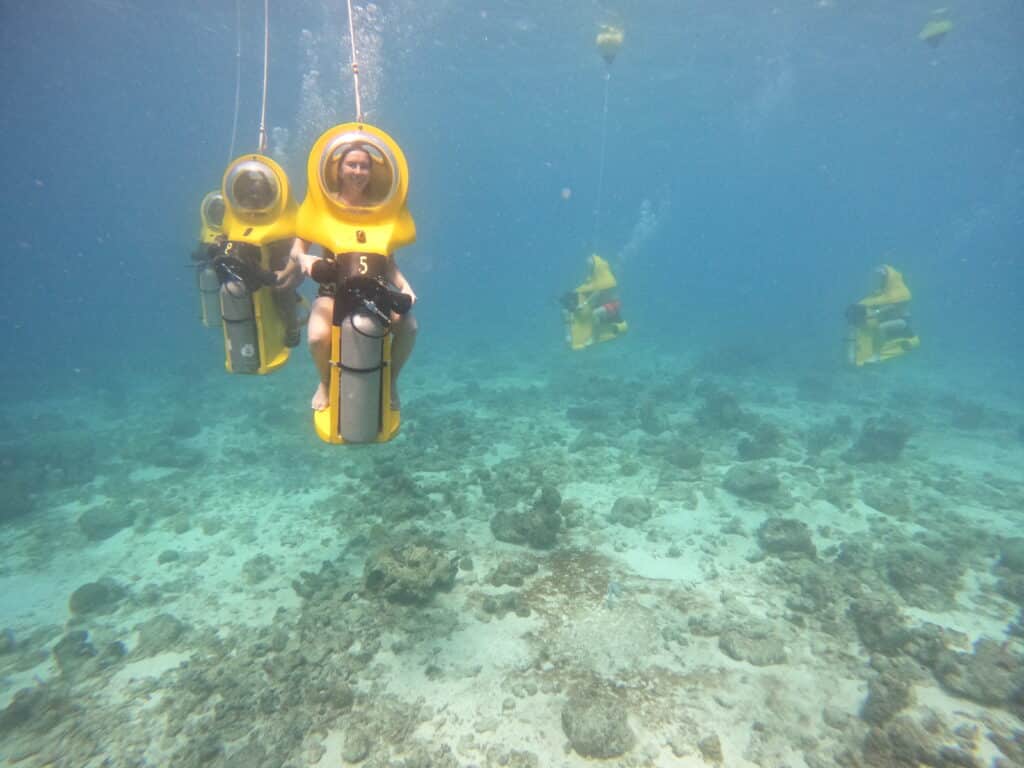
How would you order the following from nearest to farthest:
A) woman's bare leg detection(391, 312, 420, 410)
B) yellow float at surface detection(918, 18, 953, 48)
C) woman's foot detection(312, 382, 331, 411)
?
woman's bare leg detection(391, 312, 420, 410)
woman's foot detection(312, 382, 331, 411)
yellow float at surface detection(918, 18, 953, 48)

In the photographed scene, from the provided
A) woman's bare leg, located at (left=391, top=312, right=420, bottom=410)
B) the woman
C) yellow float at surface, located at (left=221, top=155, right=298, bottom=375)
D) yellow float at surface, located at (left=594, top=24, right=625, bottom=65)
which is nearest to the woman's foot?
the woman

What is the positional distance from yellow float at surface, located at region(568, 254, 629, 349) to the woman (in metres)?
8.31

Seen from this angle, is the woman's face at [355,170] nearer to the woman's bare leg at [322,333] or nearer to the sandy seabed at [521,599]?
the woman's bare leg at [322,333]

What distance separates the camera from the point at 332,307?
400cm

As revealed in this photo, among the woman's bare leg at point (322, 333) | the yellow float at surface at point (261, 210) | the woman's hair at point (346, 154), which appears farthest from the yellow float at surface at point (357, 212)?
the yellow float at surface at point (261, 210)

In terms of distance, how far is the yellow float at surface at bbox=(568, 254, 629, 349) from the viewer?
40.0 ft

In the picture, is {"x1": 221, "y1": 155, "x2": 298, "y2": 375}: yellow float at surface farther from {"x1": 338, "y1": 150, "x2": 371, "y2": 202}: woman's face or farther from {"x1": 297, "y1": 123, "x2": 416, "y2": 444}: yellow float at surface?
{"x1": 338, "y1": 150, "x2": 371, "y2": 202}: woman's face

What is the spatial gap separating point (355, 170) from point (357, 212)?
15.3 inches

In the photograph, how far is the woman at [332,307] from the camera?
3883 millimetres

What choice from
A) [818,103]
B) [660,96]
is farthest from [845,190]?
[660,96]

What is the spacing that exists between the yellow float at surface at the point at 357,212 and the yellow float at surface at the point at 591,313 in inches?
331

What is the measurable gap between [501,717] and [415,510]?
4.29 meters

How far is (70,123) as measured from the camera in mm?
41219

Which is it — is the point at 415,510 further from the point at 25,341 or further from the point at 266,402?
the point at 25,341
